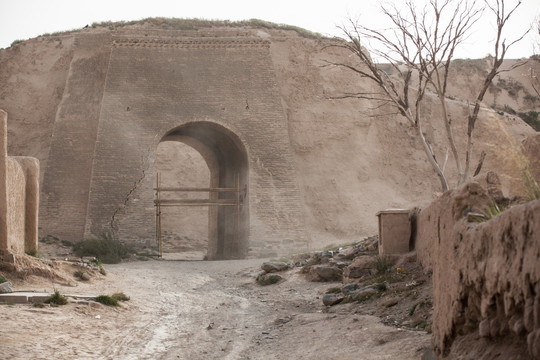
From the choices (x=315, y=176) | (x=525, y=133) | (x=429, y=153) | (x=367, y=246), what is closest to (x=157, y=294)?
(x=367, y=246)

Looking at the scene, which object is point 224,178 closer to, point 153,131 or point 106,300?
point 153,131

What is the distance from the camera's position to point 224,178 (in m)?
23.0

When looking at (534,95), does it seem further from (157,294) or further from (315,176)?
(157,294)

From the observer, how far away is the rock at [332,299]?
31.1ft

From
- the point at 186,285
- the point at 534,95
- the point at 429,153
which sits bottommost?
the point at 186,285

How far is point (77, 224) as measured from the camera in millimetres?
20203

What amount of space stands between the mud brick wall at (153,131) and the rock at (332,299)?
9711mm

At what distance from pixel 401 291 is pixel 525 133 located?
1842cm

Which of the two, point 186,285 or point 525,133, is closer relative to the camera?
point 186,285

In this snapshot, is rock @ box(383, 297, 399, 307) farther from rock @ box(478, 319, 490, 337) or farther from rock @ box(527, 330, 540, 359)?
rock @ box(527, 330, 540, 359)

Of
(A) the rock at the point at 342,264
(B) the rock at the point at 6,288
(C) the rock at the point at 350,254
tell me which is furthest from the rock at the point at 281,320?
(C) the rock at the point at 350,254

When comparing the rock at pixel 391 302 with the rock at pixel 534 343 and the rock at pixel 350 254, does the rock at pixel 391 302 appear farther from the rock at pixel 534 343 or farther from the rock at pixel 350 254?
the rock at pixel 534 343

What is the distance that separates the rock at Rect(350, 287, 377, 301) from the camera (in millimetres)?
8945

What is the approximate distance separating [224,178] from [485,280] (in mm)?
19112
